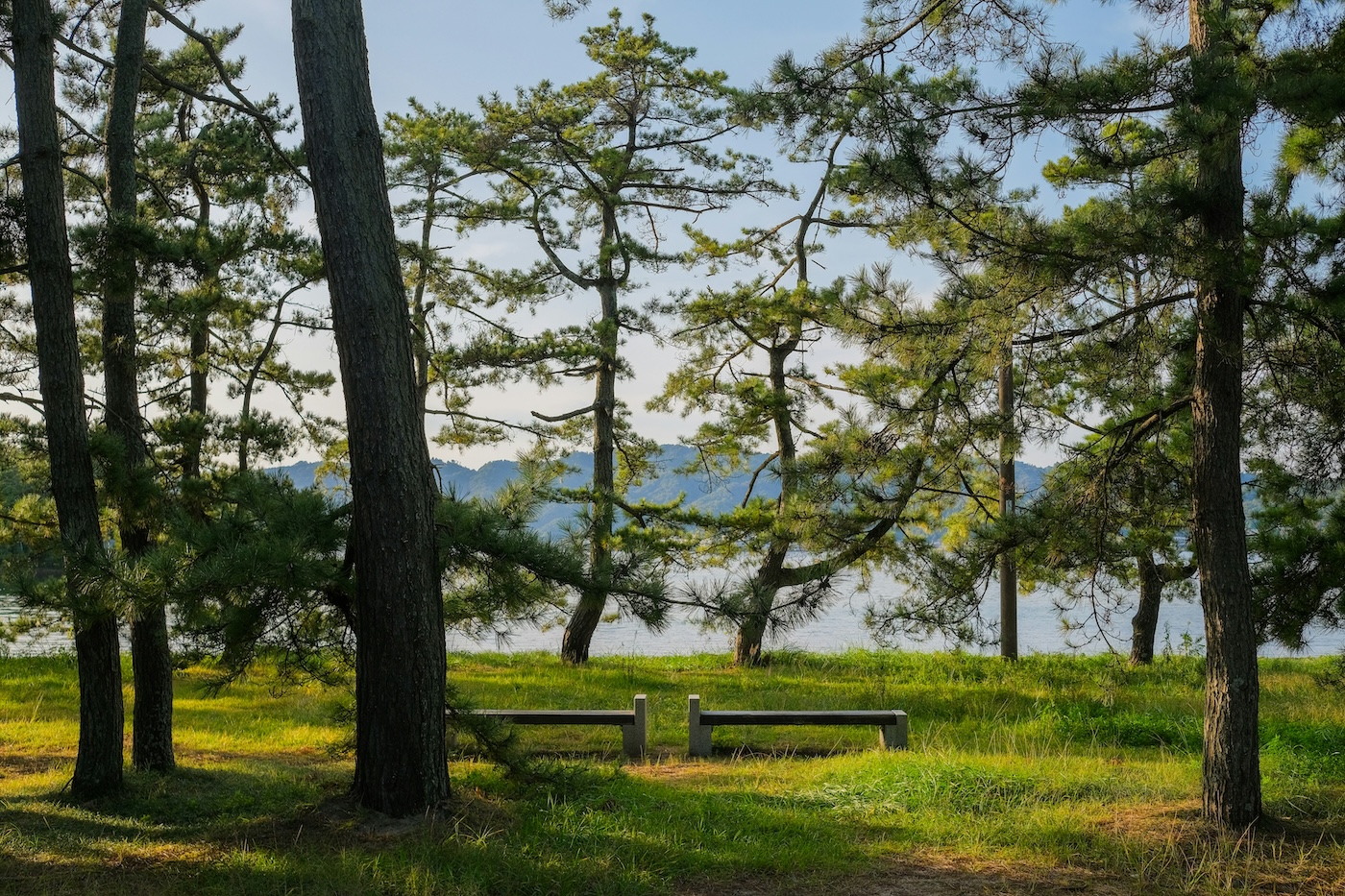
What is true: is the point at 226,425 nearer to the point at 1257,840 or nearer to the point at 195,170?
the point at 195,170

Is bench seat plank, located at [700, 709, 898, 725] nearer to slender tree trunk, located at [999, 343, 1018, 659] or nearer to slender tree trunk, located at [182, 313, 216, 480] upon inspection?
slender tree trunk, located at [999, 343, 1018, 659]

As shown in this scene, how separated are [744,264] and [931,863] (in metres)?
10.9

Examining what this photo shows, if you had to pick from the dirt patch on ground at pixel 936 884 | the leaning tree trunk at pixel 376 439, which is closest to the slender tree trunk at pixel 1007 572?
the dirt patch on ground at pixel 936 884

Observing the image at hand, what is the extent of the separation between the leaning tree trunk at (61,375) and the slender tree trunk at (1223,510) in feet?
21.1

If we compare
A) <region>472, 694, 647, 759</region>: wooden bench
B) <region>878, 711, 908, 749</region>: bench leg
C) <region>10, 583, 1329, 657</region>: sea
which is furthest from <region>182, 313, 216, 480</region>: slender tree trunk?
<region>878, 711, 908, 749</region>: bench leg

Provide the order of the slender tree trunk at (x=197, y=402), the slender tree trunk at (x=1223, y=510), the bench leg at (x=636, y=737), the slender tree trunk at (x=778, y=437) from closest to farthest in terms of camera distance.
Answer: the slender tree trunk at (x=1223, y=510) → the slender tree trunk at (x=197, y=402) → the bench leg at (x=636, y=737) → the slender tree trunk at (x=778, y=437)

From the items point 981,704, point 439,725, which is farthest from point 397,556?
point 981,704

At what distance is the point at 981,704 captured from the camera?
10.2 metres

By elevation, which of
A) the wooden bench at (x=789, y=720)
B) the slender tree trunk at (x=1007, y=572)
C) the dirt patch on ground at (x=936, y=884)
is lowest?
the dirt patch on ground at (x=936, y=884)

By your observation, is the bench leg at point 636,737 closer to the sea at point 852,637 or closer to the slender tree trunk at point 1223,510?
the sea at point 852,637

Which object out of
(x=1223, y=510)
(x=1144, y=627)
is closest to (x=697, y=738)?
(x=1223, y=510)

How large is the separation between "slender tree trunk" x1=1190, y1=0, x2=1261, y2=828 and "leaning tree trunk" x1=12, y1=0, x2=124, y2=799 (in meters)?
6.43

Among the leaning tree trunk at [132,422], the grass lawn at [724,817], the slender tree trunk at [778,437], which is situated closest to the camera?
the grass lawn at [724,817]

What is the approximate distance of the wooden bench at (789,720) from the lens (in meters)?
7.99
